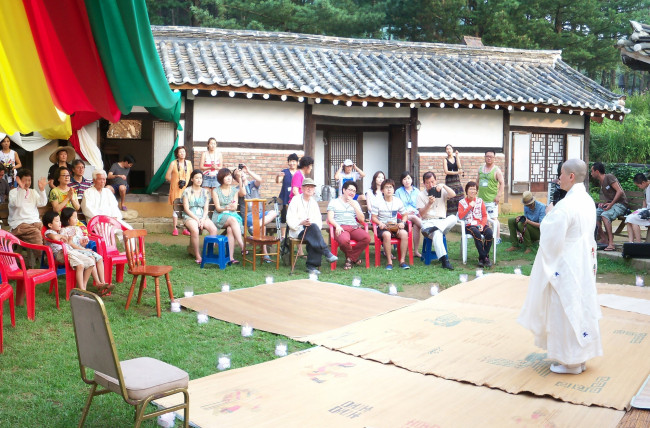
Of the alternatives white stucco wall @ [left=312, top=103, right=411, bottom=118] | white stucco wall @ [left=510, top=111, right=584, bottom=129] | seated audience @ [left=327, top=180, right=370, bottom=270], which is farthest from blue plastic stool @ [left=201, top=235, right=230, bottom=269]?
white stucco wall @ [left=510, top=111, right=584, bottom=129]

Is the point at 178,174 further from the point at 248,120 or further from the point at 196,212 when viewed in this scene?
the point at 196,212

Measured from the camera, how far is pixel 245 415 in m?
4.02

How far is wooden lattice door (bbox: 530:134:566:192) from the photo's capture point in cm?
1571

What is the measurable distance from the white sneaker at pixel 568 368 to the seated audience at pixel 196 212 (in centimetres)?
560

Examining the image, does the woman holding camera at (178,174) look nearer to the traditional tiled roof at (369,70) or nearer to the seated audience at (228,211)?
the traditional tiled roof at (369,70)

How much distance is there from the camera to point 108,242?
7.73 m

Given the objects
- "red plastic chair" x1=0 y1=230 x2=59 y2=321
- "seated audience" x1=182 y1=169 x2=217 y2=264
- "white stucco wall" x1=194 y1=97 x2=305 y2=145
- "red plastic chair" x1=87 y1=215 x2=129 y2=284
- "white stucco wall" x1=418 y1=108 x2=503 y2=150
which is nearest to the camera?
"red plastic chair" x1=0 y1=230 x2=59 y2=321

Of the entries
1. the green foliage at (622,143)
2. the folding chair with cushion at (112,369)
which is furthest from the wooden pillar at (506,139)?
the folding chair with cushion at (112,369)

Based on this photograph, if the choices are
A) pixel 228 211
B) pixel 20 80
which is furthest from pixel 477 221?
pixel 20 80

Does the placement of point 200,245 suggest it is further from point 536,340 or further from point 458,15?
point 458,15

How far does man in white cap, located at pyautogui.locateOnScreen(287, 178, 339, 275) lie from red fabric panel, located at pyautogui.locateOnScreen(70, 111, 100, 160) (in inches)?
147

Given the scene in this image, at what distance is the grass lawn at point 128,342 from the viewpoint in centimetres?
416

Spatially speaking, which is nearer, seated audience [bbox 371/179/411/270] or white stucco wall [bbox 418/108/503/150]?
seated audience [bbox 371/179/411/270]

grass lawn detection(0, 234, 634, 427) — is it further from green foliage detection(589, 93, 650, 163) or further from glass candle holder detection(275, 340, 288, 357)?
green foliage detection(589, 93, 650, 163)
